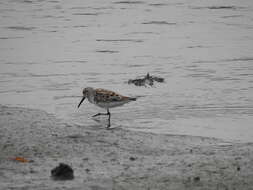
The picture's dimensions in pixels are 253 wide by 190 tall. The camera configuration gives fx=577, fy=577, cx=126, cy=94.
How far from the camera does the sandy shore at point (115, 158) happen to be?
250 inches

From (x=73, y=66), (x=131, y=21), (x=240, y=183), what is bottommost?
(x=240, y=183)

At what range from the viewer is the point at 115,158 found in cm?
730

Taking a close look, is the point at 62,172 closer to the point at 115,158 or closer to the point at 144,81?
the point at 115,158

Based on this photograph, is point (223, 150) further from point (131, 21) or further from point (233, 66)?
point (131, 21)

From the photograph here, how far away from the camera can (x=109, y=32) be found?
18.5 metres

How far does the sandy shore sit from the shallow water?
72cm

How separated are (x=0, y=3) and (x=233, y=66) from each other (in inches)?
565

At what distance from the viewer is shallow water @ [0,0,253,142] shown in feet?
32.6

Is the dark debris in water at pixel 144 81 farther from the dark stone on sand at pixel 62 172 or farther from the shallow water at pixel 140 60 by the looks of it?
the dark stone on sand at pixel 62 172

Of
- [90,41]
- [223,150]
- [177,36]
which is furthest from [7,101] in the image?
[177,36]

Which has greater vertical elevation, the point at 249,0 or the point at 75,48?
the point at 249,0

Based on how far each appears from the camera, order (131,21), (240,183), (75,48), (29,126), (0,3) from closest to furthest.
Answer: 1. (240,183)
2. (29,126)
3. (75,48)
4. (131,21)
5. (0,3)

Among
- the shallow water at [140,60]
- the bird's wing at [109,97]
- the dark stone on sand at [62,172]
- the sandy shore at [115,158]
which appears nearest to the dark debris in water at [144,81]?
the shallow water at [140,60]

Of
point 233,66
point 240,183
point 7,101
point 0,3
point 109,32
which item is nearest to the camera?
point 240,183
